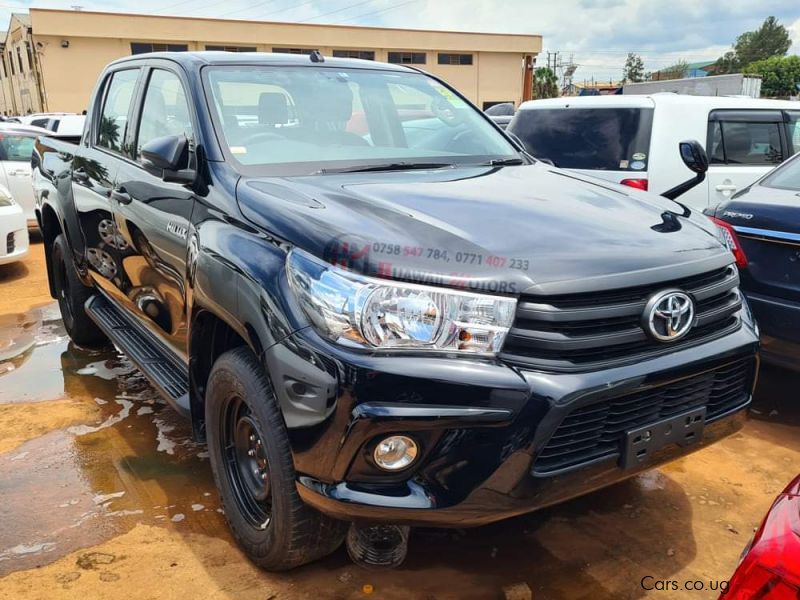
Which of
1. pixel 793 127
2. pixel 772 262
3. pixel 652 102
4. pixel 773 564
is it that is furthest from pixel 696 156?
pixel 773 564

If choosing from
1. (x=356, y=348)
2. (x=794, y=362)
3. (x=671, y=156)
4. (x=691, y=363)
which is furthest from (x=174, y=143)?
(x=671, y=156)

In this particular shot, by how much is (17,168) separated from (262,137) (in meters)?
7.37

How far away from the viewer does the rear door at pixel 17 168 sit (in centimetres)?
890

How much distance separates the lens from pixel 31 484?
3320mm

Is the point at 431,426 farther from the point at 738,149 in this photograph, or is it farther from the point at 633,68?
the point at 633,68

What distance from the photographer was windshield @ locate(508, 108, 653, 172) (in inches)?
232

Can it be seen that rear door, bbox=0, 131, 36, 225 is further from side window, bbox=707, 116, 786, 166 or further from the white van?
side window, bbox=707, 116, 786, 166

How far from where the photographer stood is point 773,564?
4.17 feet

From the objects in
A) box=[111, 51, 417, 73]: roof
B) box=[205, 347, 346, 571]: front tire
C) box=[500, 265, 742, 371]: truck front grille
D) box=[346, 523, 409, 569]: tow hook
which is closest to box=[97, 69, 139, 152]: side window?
box=[111, 51, 417, 73]: roof

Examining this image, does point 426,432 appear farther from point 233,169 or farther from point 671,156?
point 671,156

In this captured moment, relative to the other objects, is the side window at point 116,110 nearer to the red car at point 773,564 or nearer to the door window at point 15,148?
the red car at point 773,564

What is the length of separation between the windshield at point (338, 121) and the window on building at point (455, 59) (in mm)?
41421

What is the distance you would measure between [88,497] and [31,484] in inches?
13.5

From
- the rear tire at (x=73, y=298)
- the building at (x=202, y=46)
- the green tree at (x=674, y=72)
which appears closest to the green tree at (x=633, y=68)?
the green tree at (x=674, y=72)
